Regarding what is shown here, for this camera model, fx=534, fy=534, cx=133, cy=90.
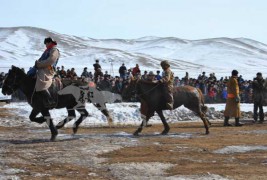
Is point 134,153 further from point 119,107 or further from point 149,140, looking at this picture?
point 119,107

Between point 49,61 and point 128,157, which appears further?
point 49,61

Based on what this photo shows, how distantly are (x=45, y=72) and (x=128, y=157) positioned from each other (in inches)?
Answer: 145

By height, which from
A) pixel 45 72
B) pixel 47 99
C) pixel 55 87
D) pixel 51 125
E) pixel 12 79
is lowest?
pixel 51 125

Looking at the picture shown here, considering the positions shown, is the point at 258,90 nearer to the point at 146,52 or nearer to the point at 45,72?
the point at 45,72

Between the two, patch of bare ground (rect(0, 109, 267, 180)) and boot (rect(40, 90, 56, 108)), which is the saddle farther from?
patch of bare ground (rect(0, 109, 267, 180))

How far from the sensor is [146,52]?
454 ft

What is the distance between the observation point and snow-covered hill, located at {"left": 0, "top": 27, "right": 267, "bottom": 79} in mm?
99000

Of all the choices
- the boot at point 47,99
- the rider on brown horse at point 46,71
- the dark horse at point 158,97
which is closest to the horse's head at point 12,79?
the rider on brown horse at point 46,71

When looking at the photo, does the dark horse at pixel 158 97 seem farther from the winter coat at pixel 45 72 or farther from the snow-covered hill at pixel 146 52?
the snow-covered hill at pixel 146 52

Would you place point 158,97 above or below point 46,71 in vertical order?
below

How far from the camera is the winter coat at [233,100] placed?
1916cm

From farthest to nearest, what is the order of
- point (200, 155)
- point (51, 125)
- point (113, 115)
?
point (113, 115) < point (51, 125) < point (200, 155)

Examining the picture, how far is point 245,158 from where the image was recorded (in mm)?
10742

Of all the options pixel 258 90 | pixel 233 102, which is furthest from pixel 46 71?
pixel 258 90
